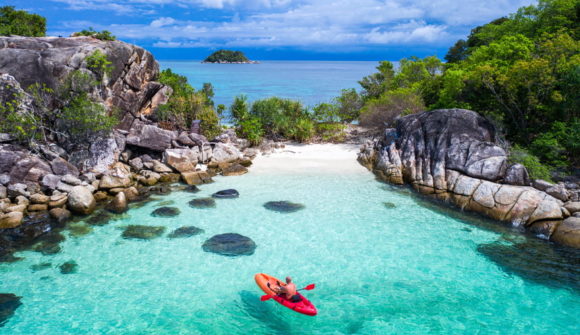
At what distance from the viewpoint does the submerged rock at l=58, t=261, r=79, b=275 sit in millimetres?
11016

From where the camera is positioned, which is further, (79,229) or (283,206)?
(283,206)

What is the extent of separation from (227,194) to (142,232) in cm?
475

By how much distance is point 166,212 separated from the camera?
15289mm

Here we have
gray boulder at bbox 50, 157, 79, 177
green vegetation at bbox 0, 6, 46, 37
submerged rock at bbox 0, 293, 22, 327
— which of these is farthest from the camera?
green vegetation at bbox 0, 6, 46, 37

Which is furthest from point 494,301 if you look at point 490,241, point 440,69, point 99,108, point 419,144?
point 440,69

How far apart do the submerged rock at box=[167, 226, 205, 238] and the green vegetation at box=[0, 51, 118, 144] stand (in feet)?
29.3

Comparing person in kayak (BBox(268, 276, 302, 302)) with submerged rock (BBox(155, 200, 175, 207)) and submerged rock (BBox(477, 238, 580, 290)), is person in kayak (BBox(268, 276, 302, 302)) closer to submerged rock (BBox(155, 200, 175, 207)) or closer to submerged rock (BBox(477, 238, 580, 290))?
submerged rock (BBox(477, 238, 580, 290))

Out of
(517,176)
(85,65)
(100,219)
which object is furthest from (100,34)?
(517,176)

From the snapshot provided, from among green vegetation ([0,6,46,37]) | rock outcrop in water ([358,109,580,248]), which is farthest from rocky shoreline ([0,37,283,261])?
green vegetation ([0,6,46,37])

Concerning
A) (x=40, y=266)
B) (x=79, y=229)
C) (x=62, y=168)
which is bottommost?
(x=40, y=266)

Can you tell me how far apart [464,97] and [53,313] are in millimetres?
22371

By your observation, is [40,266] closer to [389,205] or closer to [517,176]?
[389,205]

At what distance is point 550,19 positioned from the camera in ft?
95.0

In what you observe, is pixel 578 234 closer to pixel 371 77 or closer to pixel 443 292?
pixel 443 292
